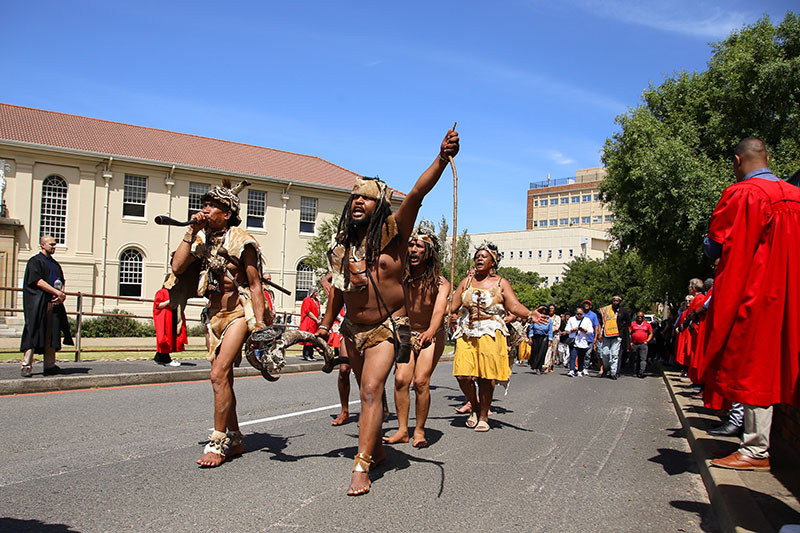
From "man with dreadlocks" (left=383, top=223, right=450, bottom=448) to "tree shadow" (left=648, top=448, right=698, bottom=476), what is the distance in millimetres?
2276

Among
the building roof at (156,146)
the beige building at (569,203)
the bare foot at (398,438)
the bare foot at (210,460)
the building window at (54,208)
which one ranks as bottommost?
the bare foot at (398,438)

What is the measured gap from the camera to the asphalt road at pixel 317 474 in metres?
4.07

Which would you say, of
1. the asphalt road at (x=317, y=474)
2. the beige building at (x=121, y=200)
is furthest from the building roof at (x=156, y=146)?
the asphalt road at (x=317, y=474)

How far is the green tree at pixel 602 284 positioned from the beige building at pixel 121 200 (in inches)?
→ 1064

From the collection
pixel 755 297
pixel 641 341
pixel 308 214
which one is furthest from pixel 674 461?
pixel 308 214

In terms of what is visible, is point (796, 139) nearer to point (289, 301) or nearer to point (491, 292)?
point (491, 292)

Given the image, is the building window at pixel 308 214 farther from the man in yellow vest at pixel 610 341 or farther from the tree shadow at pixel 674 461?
the tree shadow at pixel 674 461

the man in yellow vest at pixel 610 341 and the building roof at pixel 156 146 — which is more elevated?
the building roof at pixel 156 146

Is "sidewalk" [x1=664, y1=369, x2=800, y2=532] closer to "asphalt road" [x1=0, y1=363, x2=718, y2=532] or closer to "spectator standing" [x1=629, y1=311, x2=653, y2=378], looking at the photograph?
"asphalt road" [x1=0, y1=363, x2=718, y2=532]

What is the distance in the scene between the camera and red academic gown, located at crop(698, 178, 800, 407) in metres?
4.02

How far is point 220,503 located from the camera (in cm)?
426

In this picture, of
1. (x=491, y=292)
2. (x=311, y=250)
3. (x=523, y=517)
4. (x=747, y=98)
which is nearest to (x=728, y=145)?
(x=747, y=98)

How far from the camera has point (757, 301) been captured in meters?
4.09

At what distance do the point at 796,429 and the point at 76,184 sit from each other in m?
33.9
